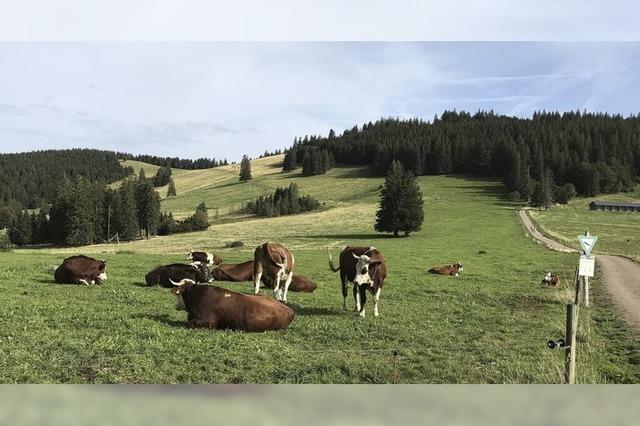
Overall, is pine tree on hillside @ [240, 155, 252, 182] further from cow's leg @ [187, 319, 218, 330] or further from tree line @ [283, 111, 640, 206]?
cow's leg @ [187, 319, 218, 330]

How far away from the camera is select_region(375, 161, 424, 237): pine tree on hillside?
59.3 m

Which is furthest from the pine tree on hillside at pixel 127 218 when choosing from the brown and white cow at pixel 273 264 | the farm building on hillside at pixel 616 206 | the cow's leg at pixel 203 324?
the cow's leg at pixel 203 324

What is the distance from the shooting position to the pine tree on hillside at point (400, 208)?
59281 millimetres

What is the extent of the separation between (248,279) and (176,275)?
3.08 m

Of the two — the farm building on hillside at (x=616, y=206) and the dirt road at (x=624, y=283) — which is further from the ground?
the farm building on hillside at (x=616, y=206)

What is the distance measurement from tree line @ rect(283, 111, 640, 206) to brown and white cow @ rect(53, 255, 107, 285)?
206 ft

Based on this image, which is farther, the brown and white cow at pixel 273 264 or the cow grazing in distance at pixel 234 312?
the brown and white cow at pixel 273 264

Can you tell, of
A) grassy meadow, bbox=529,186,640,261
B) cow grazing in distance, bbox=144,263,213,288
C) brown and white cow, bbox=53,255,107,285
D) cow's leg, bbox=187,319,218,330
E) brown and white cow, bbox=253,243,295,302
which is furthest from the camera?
grassy meadow, bbox=529,186,640,261

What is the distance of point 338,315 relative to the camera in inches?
518

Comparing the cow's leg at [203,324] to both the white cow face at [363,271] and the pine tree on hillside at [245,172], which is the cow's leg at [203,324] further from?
the pine tree on hillside at [245,172]

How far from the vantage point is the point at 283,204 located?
294 ft

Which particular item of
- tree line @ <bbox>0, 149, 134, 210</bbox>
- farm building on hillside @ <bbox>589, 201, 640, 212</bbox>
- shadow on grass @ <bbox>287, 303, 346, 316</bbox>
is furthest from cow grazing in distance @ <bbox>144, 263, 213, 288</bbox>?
tree line @ <bbox>0, 149, 134, 210</bbox>

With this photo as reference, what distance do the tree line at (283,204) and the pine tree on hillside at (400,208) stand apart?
1103 inches

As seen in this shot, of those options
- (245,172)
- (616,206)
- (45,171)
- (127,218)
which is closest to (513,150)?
(616,206)
